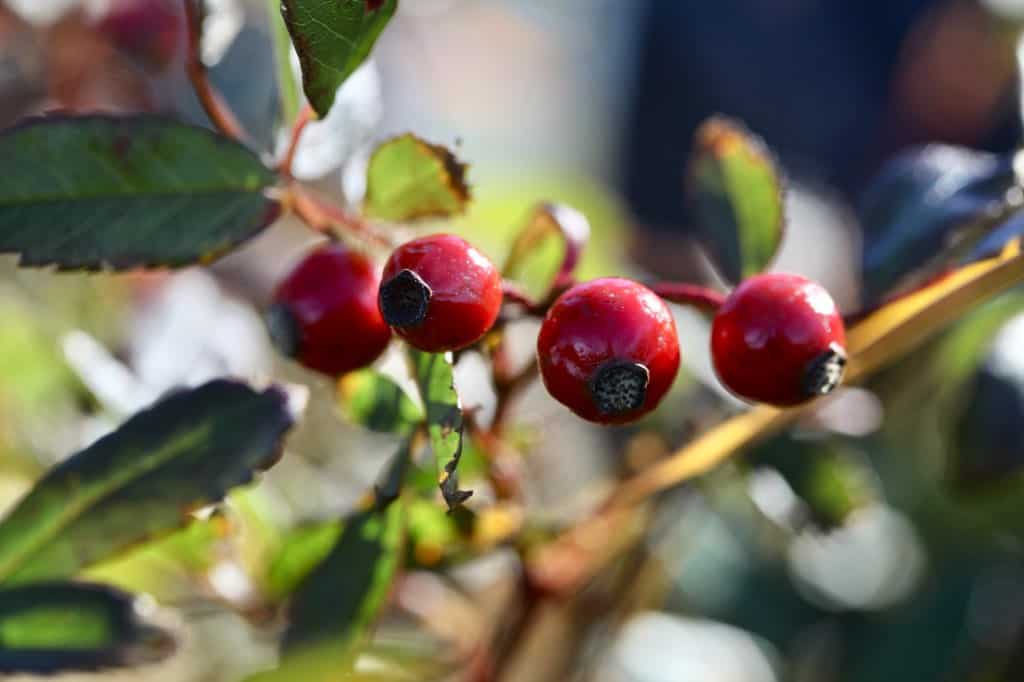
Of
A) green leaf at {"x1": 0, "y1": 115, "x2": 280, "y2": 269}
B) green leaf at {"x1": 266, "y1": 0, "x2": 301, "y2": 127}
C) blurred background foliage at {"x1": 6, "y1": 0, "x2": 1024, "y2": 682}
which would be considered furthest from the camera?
blurred background foliage at {"x1": 6, "y1": 0, "x2": 1024, "y2": 682}

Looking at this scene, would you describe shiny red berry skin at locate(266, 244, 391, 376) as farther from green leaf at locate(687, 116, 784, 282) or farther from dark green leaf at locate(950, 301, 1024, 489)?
dark green leaf at locate(950, 301, 1024, 489)

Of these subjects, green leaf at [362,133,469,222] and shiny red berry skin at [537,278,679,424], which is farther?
green leaf at [362,133,469,222]

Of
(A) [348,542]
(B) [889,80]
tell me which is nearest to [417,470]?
(A) [348,542]

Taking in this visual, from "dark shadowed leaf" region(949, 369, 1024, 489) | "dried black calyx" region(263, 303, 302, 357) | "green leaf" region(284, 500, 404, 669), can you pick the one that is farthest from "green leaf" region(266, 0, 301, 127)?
"dark shadowed leaf" region(949, 369, 1024, 489)

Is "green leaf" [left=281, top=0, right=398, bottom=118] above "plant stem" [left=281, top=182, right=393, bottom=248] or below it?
above

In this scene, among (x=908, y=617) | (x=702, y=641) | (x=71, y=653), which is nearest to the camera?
(x=71, y=653)

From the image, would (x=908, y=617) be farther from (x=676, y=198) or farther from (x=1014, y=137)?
(x=676, y=198)

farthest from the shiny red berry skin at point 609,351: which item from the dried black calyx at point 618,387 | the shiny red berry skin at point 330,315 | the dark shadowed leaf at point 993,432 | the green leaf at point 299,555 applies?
the dark shadowed leaf at point 993,432
